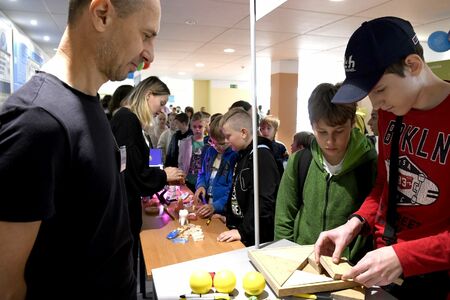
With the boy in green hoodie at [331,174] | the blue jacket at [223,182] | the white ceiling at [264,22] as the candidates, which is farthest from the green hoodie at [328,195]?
the white ceiling at [264,22]

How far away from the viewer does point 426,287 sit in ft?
2.82

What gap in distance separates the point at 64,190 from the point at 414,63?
810 millimetres

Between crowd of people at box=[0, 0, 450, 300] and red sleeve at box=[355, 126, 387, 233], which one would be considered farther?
red sleeve at box=[355, 126, 387, 233]

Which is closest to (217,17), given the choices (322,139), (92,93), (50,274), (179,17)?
(179,17)

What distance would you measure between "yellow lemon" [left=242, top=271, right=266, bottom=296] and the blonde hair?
1.38 meters

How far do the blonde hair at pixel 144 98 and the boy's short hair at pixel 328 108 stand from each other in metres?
1.11

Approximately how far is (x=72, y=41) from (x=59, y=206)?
335mm

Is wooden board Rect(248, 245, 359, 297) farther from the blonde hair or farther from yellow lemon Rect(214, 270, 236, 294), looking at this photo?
the blonde hair

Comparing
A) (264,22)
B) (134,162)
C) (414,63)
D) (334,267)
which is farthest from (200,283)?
(264,22)

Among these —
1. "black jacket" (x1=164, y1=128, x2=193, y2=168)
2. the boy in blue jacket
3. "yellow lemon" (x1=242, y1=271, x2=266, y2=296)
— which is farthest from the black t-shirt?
"black jacket" (x1=164, y1=128, x2=193, y2=168)

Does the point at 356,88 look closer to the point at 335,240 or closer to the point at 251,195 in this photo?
the point at 335,240

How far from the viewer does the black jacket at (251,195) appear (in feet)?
5.19

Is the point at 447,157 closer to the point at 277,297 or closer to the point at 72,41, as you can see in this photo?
the point at 277,297

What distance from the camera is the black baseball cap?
774 mm
